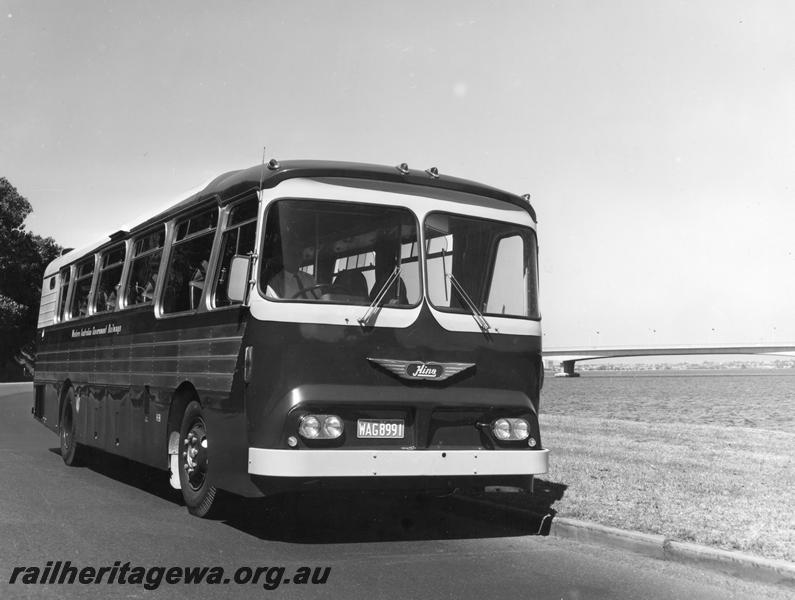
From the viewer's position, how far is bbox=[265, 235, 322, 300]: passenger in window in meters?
7.59

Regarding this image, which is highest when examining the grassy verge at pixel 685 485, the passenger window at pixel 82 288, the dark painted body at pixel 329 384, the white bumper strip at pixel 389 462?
the passenger window at pixel 82 288

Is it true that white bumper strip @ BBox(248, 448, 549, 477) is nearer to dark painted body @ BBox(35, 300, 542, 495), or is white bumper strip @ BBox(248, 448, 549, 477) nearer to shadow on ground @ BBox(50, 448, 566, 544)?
dark painted body @ BBox(35, 300, 542, 495)

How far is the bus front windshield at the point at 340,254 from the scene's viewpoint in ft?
25.1

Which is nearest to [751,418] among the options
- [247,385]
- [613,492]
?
[613,492]

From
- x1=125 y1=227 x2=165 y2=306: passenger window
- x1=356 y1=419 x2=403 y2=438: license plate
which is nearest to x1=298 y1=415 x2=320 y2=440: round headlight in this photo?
x1=356 y1=419 x2=403 y2=438: license plate

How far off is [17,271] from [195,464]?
2070 inches

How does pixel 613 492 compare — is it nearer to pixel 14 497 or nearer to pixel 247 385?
pixel 247 385

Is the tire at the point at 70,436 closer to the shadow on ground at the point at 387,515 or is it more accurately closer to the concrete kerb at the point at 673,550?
the shadow on ground at the point at 387,515

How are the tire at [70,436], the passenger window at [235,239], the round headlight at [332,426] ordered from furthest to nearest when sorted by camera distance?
1. the tire at [70,436]
2. the passenger window at [235,239]
3. the round headlight at [332,426]

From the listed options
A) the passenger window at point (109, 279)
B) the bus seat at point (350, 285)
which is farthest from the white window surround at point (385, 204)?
the passenger window at point (109, 279)

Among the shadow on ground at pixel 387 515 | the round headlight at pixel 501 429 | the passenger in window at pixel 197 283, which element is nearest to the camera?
the round headlight at pixel 501 429

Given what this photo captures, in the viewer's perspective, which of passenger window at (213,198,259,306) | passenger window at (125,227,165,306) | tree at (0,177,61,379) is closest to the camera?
passenger window at (213,198,259,306)

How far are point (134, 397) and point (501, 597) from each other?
5517 millimetres

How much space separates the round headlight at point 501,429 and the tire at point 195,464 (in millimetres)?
2375
